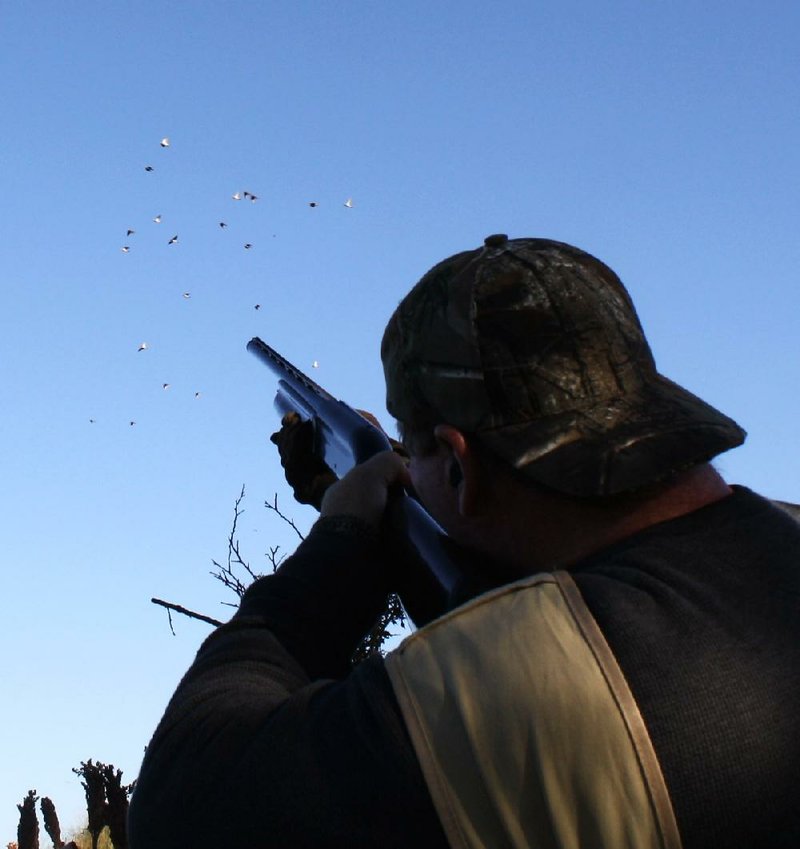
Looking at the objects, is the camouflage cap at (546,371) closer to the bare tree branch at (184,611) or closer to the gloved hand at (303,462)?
the gloved hand at (303,462)

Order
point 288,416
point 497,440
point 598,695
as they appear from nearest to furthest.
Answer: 1. point 598,695
2. point 497,440
3. point 288,416

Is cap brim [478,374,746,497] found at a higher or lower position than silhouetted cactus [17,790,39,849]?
lower

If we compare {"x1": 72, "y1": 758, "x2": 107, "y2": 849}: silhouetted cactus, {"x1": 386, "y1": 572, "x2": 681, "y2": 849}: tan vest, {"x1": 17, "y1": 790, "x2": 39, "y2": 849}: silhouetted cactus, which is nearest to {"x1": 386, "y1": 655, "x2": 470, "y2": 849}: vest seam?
{"x1": 386, "y1": 572, "x2": 681, "y2": 849}: tan vest

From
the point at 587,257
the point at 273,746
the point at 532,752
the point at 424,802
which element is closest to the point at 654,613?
the point at 532,752

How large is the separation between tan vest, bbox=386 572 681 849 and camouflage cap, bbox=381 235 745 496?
0.45m

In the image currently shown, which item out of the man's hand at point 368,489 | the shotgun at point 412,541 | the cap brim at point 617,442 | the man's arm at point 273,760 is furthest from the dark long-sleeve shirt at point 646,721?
the man's hand at point 368,489

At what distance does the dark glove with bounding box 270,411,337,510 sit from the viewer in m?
4.76

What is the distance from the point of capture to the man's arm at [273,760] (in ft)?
7.25

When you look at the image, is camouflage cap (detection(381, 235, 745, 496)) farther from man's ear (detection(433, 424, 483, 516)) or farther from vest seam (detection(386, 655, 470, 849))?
vest seam (detection(386, 655, 470, 849))

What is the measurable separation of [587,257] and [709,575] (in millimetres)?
866

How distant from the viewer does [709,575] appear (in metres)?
2.32

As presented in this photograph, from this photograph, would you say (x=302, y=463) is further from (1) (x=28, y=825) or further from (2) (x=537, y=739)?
(1) (x=28, y=825)

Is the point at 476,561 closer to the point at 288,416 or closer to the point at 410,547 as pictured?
the point at 410,547

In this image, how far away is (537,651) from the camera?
219 centimetres
